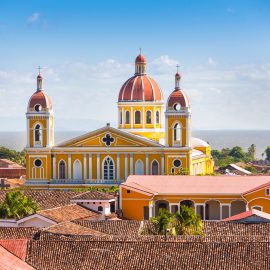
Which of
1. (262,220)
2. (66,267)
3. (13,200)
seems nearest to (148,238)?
(66,267)

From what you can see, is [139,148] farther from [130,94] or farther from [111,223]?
[111,223]

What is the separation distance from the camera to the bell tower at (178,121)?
68.8 metres

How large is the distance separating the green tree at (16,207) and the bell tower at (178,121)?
68.4 ft

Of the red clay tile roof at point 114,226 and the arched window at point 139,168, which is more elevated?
the arched window at point 139,168

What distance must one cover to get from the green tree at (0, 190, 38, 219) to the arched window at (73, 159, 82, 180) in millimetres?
19984

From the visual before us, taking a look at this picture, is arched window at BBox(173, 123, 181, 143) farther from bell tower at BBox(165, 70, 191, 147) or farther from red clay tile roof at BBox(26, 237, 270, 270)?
red clay tile roof at BBox(26, 237, 270, 270)

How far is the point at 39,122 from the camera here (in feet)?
232

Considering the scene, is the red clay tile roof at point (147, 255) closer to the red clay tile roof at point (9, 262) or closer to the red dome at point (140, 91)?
the red clay tile roof at point (9, 262)

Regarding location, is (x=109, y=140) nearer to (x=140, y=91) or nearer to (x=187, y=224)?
(x=140, y=91)

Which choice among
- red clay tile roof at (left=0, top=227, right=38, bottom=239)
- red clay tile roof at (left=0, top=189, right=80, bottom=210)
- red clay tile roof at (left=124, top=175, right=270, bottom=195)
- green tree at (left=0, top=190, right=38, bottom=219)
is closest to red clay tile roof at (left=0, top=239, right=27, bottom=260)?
red clay tile roof at (left=0, top=227, right=38, bottom=239)

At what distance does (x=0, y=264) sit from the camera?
23094 mm

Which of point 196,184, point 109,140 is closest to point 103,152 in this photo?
point 109,140

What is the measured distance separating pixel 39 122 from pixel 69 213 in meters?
22.7

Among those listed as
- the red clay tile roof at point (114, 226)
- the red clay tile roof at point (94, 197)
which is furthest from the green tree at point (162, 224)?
the red clay tile roof at point (94, 197)
